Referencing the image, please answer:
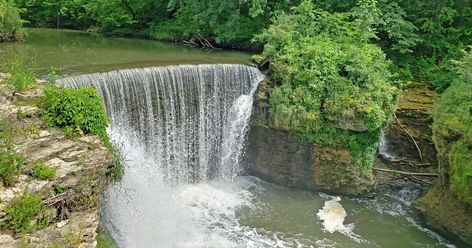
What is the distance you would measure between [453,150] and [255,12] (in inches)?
285

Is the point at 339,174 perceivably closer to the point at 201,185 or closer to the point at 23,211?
the point at 201,185

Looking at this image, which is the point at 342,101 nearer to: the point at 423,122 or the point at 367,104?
the point at 367,104

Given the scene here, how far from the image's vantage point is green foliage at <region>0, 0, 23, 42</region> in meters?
12.9

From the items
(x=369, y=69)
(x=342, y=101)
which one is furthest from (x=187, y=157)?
(x=369, y=69)

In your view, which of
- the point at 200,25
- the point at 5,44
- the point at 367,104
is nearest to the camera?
the point at 367,104

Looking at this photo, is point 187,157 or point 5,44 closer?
point 187,157

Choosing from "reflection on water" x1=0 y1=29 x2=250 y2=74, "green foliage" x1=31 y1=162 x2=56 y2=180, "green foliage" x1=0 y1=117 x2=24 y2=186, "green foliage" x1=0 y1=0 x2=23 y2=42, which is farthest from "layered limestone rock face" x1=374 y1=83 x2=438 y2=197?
"green foliage" x1=0 y1=0 x2=23 y2=42

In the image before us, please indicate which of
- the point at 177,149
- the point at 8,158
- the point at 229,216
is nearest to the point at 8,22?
the point at 177,149

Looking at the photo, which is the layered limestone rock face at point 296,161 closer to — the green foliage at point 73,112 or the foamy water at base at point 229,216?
the foamy water at base at point 229,216

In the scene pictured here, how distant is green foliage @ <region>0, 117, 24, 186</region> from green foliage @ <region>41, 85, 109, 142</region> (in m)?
0.65

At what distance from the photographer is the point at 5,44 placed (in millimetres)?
12898

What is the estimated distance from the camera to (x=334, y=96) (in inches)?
380

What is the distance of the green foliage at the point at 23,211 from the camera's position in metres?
4.93

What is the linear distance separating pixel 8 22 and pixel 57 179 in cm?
947
